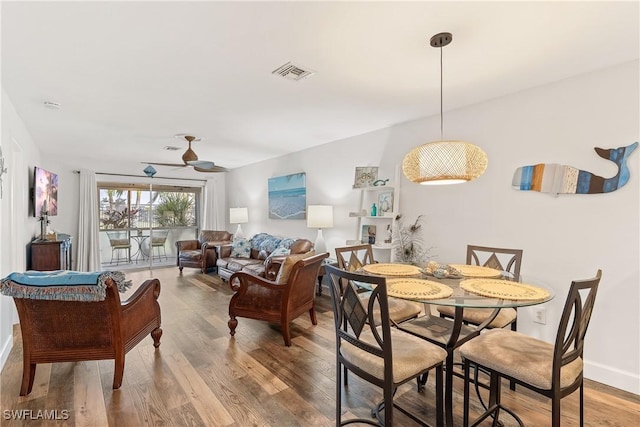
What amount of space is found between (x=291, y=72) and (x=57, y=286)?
2.18 m

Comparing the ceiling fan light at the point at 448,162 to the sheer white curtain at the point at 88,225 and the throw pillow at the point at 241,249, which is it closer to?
the throw pillow at the point at 241,249

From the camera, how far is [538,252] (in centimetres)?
274

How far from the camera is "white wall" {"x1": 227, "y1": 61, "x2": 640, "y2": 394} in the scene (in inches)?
91.0

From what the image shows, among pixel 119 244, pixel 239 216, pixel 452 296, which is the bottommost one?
pixel 119 244

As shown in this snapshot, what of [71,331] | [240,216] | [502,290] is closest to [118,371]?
[71,331]

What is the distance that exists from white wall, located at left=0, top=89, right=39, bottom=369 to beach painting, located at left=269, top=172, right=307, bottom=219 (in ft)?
11.7

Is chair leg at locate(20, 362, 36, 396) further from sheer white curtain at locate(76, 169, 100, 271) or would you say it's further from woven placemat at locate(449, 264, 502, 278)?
sheer white curtain at locate(76, 169, 100, 271)

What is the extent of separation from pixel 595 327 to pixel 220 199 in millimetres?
7441

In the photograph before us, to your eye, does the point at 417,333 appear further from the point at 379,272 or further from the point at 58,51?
the point at 58,51

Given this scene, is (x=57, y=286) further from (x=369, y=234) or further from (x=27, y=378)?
(x=369, y=234)

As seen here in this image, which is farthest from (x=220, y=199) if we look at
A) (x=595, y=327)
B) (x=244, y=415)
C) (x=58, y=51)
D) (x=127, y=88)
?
(x=595, y=327)

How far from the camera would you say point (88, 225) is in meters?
6.42

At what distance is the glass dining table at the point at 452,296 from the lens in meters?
1.73

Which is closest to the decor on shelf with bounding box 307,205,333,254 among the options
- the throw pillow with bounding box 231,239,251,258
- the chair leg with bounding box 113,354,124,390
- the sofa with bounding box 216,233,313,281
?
the sofa with bounding box 216,233,313,281
